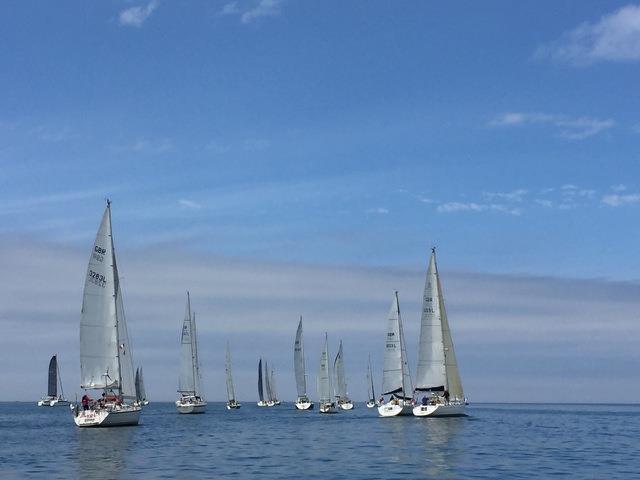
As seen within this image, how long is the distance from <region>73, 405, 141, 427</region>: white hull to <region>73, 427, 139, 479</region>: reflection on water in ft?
2.11

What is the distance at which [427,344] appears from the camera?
286 ft

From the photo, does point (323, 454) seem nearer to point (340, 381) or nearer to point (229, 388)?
point (340, 381)

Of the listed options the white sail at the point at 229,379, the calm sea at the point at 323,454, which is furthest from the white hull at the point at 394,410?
the white sail at the point at 229,379

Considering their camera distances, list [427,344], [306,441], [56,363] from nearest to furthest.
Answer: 1. [306,441]
2. [427,344]
3. [56,363]

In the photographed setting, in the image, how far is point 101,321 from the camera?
6681 cm

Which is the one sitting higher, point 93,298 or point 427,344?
point 93,298

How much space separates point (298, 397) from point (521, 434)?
228 ft

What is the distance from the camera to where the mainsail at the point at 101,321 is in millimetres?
66188

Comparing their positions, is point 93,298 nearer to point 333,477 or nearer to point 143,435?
point 143,435

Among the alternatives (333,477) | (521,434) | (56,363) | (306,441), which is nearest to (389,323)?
(521,434)

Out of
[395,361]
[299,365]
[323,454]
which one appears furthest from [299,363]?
[323,454]

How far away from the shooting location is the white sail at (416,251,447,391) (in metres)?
86.2

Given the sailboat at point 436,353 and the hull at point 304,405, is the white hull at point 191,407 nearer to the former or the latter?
the hull at point 304,405

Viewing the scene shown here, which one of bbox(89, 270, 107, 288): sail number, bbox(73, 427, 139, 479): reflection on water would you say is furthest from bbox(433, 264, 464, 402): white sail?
bbox(89, 270, 107, 288): sail number
